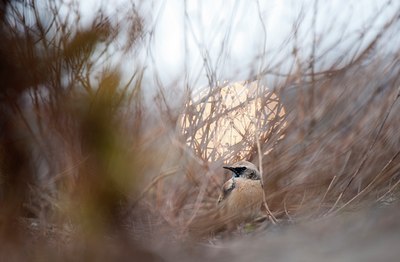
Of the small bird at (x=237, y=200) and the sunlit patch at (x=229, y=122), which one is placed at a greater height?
the sunlit patch at (x=229, y=122)

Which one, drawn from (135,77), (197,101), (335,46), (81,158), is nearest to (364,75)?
(335,46)

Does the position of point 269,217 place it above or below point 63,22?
below

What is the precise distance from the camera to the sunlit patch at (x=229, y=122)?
0.99 metres

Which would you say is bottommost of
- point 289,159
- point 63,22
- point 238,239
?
point 238,239

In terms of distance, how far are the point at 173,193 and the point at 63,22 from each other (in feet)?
1.17

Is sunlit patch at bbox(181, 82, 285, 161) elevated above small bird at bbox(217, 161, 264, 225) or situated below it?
above

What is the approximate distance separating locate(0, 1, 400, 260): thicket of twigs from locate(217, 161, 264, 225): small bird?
0.02 metres

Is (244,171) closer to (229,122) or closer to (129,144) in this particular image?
(229,122)

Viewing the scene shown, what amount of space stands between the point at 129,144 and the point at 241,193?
21 cm

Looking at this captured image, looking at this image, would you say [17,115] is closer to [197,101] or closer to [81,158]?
[81,158]

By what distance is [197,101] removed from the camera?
1.01 meters

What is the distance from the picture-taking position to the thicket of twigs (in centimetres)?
94

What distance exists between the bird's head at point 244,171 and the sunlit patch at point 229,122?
0.6 inches

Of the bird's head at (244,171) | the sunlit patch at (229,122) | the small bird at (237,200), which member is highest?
the sunlit patch at (229,122)
